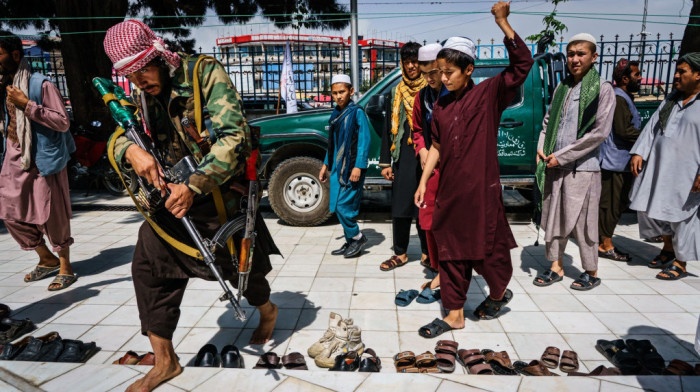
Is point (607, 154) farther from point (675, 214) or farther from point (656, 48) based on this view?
point (656, 48)

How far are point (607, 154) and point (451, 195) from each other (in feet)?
9.20

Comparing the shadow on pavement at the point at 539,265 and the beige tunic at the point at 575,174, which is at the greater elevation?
the beige tunic at the point at 575,174

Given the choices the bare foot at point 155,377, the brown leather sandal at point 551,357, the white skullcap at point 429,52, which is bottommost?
the brown leather sandal at point 551,357

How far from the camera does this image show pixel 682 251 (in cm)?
392

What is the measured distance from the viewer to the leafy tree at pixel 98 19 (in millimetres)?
8359

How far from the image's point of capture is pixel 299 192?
6.01 m

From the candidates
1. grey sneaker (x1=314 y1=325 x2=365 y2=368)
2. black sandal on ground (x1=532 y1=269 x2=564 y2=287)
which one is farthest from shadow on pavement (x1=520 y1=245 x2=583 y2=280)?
grey sneaker (x1=314 y1=325 x2=365 y2=368)

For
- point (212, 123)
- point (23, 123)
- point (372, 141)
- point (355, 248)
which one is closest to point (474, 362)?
point (212, 123)

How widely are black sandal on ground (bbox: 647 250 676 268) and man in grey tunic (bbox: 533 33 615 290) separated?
971 millimetres

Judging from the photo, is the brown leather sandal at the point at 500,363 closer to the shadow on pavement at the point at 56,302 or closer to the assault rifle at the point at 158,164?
the assault rifle at the point at 158,164

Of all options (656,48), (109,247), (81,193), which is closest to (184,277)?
(109,247)

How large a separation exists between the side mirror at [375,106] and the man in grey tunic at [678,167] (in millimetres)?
2847

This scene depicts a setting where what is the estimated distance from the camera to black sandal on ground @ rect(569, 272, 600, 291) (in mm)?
3799

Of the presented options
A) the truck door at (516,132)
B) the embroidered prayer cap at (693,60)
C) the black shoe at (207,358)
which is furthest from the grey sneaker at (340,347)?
the truck door at (516,132)
